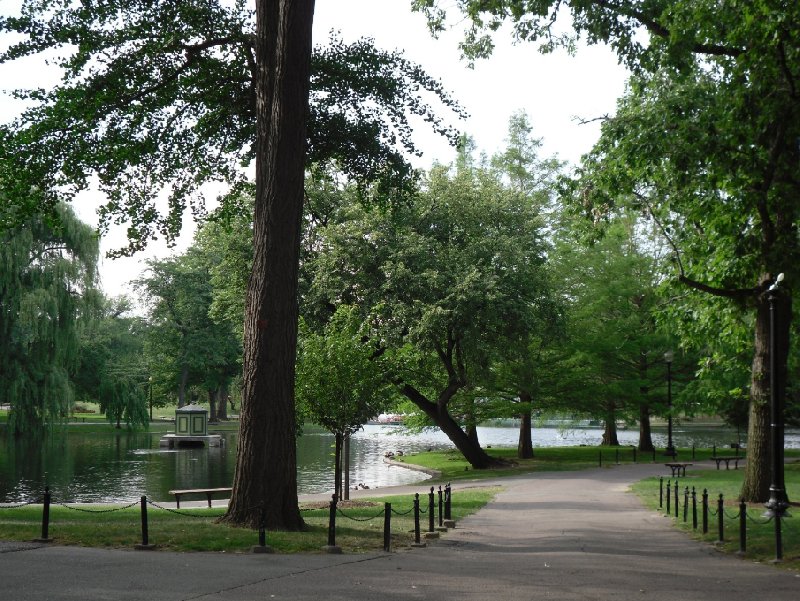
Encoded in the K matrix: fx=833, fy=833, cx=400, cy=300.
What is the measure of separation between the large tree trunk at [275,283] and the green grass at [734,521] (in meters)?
7.59

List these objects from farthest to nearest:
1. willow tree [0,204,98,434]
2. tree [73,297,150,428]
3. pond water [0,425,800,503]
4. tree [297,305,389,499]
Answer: tree [73,297,150,428] → willow tree [0,204,98,434] → pond water [0,425,800,503] → tree [297,305,389,499]

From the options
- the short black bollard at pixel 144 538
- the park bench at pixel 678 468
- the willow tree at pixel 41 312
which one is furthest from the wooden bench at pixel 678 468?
the willow tree at pixel 41 312

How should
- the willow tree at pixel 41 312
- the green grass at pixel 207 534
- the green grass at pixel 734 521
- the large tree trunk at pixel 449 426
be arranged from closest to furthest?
the green grass at pixel 207 534, the green grass at pixel 734 521, the large tree trunk at pixel 449 426, the willow tree at pixel 41 312

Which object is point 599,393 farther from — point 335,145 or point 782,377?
point 335,145

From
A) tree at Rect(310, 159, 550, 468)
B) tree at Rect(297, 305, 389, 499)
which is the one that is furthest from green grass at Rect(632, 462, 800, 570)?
tree at Rect(297, 305, 389, 499)

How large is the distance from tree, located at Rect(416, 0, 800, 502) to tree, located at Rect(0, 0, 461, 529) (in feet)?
10.9

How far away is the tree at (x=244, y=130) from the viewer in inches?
Answer: 550

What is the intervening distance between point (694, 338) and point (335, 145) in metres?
12.2

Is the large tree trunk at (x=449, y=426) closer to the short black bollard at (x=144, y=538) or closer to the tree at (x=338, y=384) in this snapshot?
the tree at (x=338, y=384)

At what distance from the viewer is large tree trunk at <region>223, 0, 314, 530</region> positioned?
1377 cm

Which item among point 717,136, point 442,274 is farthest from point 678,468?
point 717,136

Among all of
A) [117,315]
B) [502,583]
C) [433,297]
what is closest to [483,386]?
[433,297]

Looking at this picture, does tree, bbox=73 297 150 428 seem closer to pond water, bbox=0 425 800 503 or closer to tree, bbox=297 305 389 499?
pond water, bbox=0 425 800 503

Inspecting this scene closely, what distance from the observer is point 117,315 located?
94000 mm
